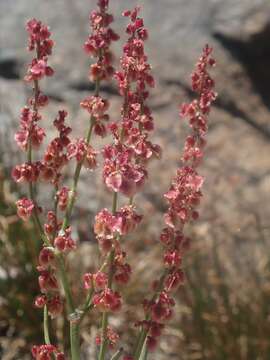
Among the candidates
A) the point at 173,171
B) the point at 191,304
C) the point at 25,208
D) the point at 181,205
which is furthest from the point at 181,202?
the point at 173,171

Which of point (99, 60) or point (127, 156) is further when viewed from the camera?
point (99, 60)

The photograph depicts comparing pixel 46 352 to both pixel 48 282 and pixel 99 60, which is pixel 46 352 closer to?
pixel 48 282

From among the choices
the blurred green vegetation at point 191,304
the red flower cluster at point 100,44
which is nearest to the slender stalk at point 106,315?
the red flower cluster at point 100,44

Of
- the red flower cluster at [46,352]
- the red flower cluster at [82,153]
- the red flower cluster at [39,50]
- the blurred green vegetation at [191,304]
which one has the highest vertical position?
the blurred green vegetation at [191,304]

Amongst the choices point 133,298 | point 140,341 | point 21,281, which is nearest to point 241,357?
point 133,298

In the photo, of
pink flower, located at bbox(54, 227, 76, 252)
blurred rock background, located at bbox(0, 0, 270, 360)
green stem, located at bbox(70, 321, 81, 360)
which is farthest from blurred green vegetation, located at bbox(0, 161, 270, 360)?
pink flower, located at bbox(54, 227, 76, 252)

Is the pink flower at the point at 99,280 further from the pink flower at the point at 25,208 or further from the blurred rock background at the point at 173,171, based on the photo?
the blurred rock background at the point at 173,171
